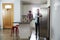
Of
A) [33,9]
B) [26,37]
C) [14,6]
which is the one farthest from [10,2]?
[26,37]

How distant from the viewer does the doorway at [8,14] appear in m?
11.9

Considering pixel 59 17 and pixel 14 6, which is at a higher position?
pixel 14 6

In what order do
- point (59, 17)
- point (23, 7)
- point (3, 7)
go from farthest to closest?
point (23, 7), point (3, 7), point (59, 17)

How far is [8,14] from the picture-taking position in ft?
40.0

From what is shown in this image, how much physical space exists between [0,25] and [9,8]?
1674mm

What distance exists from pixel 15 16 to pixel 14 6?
86cm

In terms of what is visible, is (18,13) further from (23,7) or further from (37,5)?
(37,5)

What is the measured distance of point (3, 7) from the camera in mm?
11953

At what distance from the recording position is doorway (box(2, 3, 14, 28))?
11.9 m

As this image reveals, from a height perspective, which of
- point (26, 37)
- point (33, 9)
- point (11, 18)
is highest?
point (33, 9)

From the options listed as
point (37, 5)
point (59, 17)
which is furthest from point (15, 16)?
point (59, 17)

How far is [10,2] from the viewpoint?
38.0ft

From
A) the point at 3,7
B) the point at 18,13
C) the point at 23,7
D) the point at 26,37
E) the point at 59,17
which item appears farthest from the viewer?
the point at 23,7

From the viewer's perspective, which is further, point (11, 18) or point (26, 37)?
point (11, 18)
